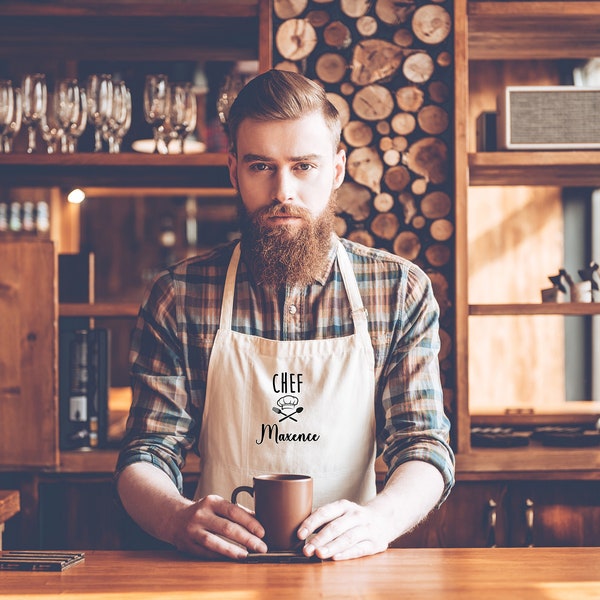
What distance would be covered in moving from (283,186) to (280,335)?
12.9 inches

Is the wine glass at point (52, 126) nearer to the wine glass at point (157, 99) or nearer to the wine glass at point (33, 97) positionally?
the wine glass at point (33, 97)

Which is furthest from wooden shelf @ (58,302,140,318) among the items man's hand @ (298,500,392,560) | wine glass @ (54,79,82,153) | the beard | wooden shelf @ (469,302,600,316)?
man's hand @ (298,500,392,560)

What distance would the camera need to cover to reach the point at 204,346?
1.78 meters

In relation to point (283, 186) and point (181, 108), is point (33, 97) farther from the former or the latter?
point (283, 186)

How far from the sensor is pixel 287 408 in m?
1.74

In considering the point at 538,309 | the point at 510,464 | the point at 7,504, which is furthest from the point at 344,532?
the point at 538,309

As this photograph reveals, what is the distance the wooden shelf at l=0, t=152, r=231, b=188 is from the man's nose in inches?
33.1

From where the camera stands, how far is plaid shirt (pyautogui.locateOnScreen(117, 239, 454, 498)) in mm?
1658

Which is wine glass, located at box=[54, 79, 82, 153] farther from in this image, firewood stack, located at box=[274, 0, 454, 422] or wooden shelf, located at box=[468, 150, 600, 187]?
wooden shelf, located at box=[468, 150, 600, 187]

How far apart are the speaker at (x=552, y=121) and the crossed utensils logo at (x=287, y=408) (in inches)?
45.4

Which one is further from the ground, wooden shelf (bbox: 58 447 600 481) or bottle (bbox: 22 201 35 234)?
bottle (bbox: 22 201 35 234)

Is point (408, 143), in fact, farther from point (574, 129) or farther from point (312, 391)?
point (312, 391)

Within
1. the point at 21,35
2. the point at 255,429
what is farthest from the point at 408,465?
the point at 21,35

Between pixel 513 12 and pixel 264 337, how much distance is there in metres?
1.31
